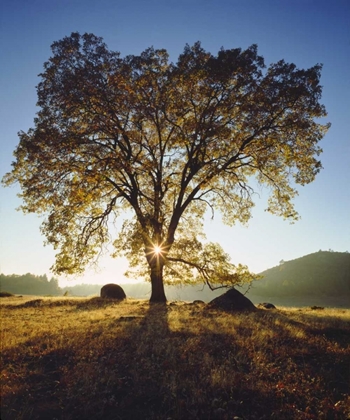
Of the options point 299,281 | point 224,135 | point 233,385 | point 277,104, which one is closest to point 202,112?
point 224,135

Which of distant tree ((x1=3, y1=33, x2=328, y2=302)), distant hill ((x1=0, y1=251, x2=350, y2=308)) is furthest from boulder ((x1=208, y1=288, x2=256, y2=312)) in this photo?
distant hill ((x1=0, y1=251, x2=350, y2=308))

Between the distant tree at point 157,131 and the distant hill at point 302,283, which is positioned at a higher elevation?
the distant tree at point 157,131

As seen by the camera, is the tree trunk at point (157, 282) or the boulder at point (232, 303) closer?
the boulder at point (232, 303)

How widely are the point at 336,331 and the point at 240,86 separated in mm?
14893

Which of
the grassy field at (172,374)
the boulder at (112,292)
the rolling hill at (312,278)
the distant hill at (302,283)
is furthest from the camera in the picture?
the rolling hill at (312,278)

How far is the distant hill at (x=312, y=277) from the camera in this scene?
106750mm

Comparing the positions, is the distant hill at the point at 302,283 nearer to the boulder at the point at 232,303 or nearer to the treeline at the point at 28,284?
the treeline at the point at 28,284

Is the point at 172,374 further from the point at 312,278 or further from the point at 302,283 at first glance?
the point at 312,278

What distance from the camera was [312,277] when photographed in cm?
11325

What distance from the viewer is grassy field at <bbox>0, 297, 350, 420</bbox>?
4.98 metres

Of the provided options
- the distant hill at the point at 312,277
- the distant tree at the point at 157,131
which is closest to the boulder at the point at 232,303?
the distant tree at the point at 157,131

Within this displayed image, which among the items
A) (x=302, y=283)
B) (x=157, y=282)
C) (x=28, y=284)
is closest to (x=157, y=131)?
(x=157, y=282)

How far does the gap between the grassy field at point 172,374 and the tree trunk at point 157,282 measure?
1091cm

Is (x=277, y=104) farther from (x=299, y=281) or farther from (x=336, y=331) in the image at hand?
(x=299, y=281)
